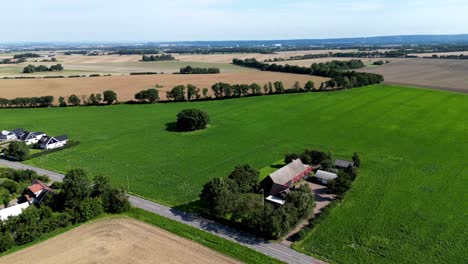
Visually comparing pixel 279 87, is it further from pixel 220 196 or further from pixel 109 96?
pixel 220 196

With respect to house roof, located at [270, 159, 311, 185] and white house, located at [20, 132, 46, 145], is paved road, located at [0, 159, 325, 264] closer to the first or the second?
house roof, located at [270, 159, 311, 185]

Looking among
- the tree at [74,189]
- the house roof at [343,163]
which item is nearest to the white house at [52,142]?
the tree at [74,189]

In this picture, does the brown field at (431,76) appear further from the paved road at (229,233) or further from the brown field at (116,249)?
the brown field at (116,249)

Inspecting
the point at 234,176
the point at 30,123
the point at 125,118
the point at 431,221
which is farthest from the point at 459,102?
the point at 30,123

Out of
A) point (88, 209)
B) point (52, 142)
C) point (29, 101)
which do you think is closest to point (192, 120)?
point (52, 142)

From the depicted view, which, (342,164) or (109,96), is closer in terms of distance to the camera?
(342,164)

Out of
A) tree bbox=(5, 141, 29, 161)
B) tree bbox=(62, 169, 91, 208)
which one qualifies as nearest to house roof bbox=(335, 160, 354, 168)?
tree bbox=(62, 169, 91, 208)
